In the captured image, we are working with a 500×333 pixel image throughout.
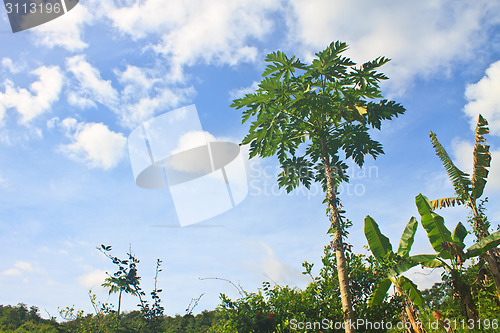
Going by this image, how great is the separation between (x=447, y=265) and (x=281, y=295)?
269 inches

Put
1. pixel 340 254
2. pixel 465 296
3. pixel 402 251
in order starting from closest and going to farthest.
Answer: pixel 340 254 → pixel 465 296 → pixel 402 251

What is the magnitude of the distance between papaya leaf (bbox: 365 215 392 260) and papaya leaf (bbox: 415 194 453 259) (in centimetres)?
167

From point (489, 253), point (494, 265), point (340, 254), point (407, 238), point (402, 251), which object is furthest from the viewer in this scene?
point (407, 238)

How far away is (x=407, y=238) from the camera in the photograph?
497 inches

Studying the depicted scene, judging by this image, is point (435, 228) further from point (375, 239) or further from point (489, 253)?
point (375, 239)

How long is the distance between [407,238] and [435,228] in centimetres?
106

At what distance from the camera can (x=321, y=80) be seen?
10039mm

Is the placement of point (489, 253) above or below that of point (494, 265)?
above

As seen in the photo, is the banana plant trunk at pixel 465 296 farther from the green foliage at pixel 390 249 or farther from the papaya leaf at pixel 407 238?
the papaya leaf at pixel 407 238

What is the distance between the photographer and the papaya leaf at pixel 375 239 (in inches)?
474

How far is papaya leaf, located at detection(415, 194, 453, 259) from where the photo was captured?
40.0ft

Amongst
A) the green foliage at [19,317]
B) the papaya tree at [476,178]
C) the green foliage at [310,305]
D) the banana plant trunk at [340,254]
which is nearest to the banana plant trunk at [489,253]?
the papaya tree at [476,178]

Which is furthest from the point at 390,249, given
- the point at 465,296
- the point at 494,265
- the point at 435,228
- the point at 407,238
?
the point at 494,265

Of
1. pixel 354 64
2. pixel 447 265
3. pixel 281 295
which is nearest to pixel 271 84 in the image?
pixel 354 64
